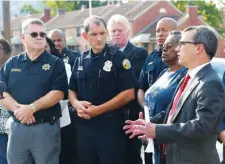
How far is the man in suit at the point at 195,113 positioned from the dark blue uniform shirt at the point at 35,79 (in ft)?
4.84

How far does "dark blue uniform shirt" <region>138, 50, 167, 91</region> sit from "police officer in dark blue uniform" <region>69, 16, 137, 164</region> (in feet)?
0.97

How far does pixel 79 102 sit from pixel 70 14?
62.6 metres

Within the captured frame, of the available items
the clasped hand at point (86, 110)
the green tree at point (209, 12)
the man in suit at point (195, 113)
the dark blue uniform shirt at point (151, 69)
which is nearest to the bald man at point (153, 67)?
the dark blue uniform shirt at point (151, 69)

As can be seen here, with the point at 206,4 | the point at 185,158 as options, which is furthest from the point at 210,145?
the point at 206,4

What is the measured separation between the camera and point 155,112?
403cm

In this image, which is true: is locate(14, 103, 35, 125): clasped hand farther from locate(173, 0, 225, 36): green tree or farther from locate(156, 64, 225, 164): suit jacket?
locate(173, 0, 225, 36): green tree

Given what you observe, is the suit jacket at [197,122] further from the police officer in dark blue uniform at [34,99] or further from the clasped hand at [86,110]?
the police officer in dark blue uniform at [34,99]

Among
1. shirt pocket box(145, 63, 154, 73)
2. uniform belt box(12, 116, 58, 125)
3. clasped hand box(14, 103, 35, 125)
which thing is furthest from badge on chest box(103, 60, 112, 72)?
clasped hand box(14, 103, 35, 125)

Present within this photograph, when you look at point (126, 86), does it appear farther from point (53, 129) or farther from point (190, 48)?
point (190, 48)

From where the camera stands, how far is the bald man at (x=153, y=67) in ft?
15.4

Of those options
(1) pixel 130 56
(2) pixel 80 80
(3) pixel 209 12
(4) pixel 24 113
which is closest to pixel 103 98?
(2) pixel 80 80

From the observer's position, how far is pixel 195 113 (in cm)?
304

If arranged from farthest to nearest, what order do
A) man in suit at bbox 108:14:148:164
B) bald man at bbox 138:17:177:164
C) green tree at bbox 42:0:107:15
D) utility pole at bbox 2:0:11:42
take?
green tree at bbox 42:0:107:15 → utility pole at bbox 2:0:11:42 → man in suit at bbox 108:14:148:164 → bald man at bbox 138:17:177:164

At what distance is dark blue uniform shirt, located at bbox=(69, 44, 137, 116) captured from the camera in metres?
4.38
